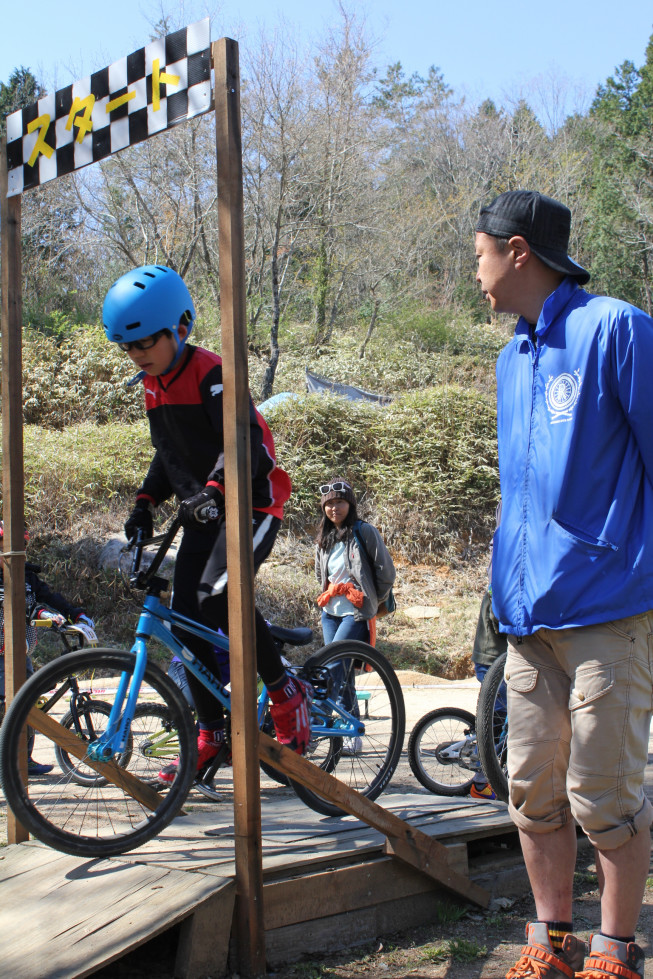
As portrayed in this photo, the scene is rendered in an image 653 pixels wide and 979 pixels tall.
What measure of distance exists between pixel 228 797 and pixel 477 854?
1199 millimetres

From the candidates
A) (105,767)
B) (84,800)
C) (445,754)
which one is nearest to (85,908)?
(105,767)

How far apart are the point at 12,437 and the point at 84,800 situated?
1.46 m

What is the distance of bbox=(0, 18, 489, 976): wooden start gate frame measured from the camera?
2.71m

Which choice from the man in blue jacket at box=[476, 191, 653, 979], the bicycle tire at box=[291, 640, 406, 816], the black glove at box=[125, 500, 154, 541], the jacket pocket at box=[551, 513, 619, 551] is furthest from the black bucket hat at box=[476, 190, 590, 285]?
the bicycle tire at box=[291, 640, 406, 816]

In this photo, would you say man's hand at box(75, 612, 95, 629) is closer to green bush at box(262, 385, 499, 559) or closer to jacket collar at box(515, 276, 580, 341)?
jacket collar at box(515, 276, 580, 341)

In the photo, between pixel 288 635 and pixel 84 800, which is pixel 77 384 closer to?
pixel 288 635

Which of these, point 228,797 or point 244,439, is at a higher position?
point 244,439

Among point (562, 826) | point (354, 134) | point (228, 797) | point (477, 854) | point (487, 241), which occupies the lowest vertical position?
point (477, 854)

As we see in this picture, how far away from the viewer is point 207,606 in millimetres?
3350

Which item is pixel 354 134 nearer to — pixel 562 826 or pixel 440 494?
pixel 440 494

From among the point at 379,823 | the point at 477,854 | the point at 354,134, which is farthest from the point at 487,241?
the point at 354,134

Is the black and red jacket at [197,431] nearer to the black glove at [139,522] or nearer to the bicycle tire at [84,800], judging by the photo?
the black glove at [139,522]

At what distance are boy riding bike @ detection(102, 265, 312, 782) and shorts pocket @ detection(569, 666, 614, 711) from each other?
1.24 m

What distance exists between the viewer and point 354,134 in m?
16.3
